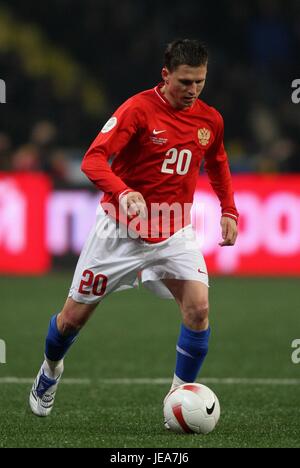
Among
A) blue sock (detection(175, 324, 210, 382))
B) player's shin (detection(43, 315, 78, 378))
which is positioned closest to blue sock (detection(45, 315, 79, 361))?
player's shin (detection(43, 315, 78, 378))

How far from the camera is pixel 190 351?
5.34 meters

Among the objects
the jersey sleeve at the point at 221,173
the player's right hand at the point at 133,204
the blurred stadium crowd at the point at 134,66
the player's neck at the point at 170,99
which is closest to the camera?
the player's right hand at the point at 133,204

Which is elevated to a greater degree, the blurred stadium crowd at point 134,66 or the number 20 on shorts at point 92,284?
the number 20 on shorts at point 92,284

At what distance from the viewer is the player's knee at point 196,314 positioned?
17.2 feet

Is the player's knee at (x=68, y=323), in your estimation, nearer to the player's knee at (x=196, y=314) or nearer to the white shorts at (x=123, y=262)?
the white shorts at (x=123, y=262)

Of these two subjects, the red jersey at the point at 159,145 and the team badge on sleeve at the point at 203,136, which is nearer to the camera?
the red jersey at the point at 159,145

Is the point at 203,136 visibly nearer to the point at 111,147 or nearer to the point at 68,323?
the point at 111,147

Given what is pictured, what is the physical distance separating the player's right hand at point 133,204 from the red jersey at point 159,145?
28cm

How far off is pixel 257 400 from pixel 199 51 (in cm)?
200

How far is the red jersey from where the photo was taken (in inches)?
208

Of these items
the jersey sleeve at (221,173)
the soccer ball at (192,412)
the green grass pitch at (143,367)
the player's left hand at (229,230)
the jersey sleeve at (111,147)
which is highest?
the jersey sleeve at (111,147)

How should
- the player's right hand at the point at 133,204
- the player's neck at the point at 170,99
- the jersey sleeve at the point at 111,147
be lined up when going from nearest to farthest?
the player's right hand at the point at 133,204 < the jersey sleeve at the point at 111,147 < the player's neck at the point at 170,99

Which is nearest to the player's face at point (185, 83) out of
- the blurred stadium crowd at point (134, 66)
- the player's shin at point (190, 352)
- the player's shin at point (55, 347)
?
the player's shin at point (190, 352)
